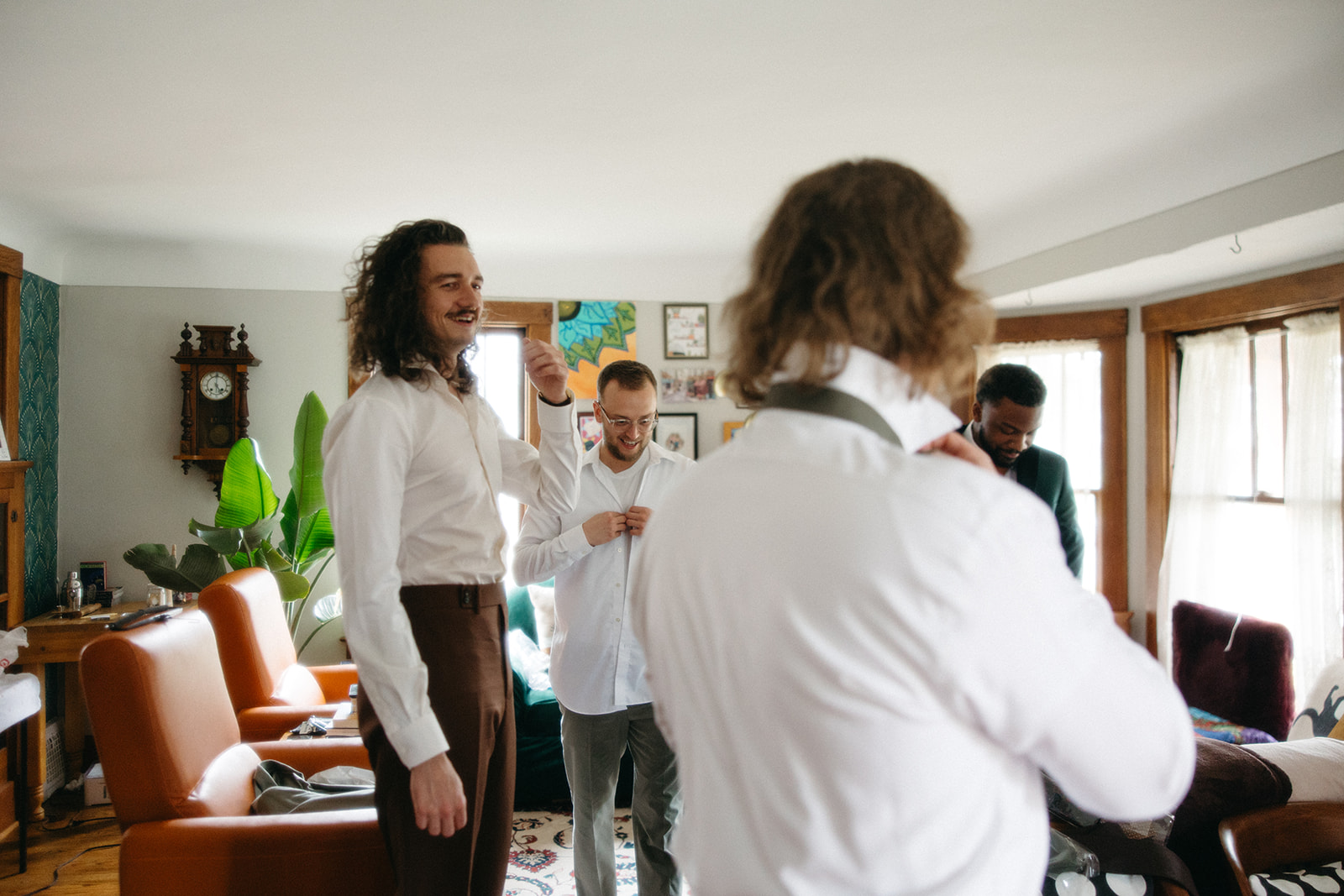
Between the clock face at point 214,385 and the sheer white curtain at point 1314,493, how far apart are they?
17.0ft

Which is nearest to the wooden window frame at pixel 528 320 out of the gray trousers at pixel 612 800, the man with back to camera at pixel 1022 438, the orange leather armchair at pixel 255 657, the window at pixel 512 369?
the window at pixel 512 369

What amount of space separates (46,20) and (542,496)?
184 cm

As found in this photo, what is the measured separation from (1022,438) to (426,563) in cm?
170

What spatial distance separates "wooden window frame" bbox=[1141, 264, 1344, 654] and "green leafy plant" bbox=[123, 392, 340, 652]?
4.08 metres

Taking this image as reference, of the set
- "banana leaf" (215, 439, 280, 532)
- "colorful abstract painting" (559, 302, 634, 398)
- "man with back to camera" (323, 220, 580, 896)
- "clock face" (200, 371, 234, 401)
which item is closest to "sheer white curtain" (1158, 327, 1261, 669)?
"colorful abstract painting" (559, 302, 634, 398)

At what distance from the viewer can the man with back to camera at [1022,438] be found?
86.3 inches

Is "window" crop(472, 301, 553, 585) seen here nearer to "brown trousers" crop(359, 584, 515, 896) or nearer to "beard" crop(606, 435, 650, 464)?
"beard" crop(606, 435, 650, 464)

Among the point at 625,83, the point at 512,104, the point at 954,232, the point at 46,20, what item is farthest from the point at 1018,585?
the point at 46,20

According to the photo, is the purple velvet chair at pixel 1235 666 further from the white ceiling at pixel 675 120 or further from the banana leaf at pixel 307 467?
the banana leaf at pixel 307 467

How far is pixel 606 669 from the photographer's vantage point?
6.64ft

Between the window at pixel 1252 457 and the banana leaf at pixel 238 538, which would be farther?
the banana leaf at pixel 238 538

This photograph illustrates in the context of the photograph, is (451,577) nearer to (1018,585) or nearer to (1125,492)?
(1018,585)

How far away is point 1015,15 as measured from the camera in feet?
6.62

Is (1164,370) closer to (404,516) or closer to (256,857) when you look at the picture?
(404,516)
